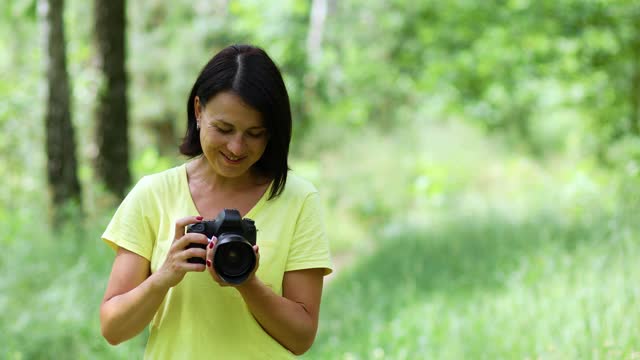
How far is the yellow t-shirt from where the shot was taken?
7.23ft

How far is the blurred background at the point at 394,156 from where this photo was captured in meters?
5.02

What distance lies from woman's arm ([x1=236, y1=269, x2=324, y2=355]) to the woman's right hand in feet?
0.44

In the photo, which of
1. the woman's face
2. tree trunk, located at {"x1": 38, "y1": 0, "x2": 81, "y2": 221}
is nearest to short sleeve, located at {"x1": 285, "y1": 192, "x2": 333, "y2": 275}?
the woman's face

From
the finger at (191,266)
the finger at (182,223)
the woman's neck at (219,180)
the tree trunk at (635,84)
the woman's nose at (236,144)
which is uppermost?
the tree trunk at (635,84)

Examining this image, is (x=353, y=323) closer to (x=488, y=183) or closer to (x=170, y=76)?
(x=488, y=183)

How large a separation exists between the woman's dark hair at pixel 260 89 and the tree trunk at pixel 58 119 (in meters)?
5.93

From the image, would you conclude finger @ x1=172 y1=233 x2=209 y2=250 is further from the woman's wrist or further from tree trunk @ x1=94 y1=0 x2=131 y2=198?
tree trunk @ x1=94 y1=0 x2=131 y2=198

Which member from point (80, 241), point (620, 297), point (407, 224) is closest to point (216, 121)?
point (620, 297)

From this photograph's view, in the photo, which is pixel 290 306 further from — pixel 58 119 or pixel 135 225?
pixel 58 119

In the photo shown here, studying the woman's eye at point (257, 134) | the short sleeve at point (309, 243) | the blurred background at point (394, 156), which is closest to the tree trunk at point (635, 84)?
the blurred background at point (394, 156)

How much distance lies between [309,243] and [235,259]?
13.8 inches

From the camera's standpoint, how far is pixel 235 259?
1.99m

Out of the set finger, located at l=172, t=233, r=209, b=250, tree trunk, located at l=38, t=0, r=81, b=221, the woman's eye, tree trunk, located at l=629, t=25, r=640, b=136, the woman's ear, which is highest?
tree trunk, located at l=629, t=25, r=640, b=136

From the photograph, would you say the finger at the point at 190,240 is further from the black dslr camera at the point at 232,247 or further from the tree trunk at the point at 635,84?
the tree trunk at the point at 635,84
